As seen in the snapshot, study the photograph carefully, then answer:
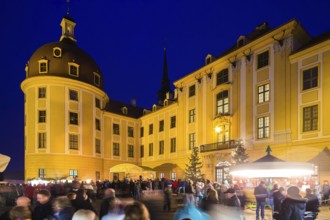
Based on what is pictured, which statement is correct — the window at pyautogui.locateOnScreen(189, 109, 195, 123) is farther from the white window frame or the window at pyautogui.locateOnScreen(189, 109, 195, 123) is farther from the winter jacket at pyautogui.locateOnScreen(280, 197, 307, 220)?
the winter jacket at pyautogui.locateOnScreen(280, 197, 307, 220)

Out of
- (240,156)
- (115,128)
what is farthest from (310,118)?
(115,128)

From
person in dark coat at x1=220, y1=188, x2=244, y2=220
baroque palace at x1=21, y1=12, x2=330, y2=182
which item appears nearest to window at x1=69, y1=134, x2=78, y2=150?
baroque palace at x1=21, y1=12, x2=330, y2=182

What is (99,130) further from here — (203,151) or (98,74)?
(203,151)

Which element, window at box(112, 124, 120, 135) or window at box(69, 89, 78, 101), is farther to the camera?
window at box(112, 124, 120, 135)

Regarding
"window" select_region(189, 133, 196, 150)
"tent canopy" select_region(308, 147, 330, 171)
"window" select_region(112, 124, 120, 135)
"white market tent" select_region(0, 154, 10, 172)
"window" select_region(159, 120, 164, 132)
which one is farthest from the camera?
"window" select_region(112, 124, 120, 135)

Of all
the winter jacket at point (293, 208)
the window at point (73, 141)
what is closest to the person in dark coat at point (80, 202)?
the winter jacket at point (293, 208)

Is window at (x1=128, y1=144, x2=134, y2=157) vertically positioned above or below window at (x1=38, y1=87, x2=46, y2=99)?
below

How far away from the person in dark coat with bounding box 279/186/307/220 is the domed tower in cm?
3057

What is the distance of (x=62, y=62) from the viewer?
3684 centimetres

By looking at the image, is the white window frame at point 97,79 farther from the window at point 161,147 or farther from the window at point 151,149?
the window at point 161,147

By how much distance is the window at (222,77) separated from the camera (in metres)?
30.2

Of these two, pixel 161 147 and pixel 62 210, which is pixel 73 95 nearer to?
pixel 161 147

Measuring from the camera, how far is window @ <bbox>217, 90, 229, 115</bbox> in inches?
1177

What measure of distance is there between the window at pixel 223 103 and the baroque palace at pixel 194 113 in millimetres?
97
